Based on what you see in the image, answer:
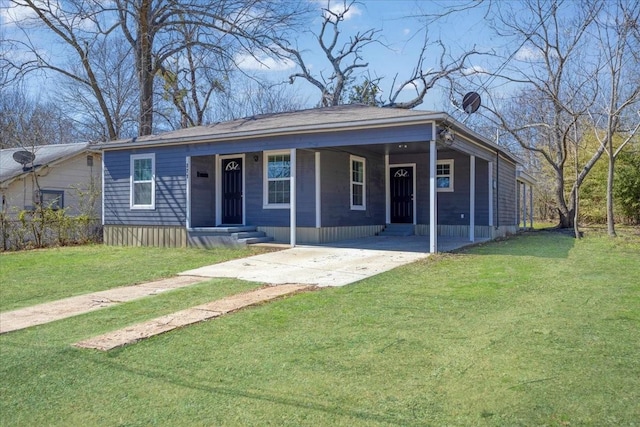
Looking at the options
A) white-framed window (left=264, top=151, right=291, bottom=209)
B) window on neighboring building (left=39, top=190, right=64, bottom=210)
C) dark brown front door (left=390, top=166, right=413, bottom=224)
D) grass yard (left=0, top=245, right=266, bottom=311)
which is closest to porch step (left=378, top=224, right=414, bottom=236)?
dark brown front door (left=390, top=166, right=413, bottom=224)

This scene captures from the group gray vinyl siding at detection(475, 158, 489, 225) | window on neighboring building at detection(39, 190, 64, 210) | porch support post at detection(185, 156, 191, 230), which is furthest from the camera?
window on neighboring building at detection(39, 190, 64, 210)

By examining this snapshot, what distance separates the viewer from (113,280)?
8211mm

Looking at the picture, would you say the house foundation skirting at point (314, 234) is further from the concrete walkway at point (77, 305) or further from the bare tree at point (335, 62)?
the bare tree at point (335, 62)

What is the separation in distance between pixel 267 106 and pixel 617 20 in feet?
78.9

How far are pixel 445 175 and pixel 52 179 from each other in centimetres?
1394

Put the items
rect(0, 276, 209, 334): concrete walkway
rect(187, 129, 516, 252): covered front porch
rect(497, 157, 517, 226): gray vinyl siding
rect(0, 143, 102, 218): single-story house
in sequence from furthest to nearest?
rect(0, 143, 102, 218): single-story house
rect(497, 157, 517, 226): gray vinyl siding
rect(187, 129, 516, 252): covered front porch
rect(0, 276, 209, 334): concrete walkway

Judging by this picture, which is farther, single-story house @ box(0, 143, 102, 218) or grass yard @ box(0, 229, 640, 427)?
single-story house @ box(0, 143, 102, 218)

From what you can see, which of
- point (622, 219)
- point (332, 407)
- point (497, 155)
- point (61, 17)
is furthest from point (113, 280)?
point (622, 219)

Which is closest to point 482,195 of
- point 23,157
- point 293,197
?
point 293,197

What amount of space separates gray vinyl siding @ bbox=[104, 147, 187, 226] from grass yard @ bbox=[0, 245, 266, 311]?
1073 mm

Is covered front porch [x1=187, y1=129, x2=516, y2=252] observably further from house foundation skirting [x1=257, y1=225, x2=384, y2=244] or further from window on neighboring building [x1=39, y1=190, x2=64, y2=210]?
window on neighboring building [x1=39, y1=190, x2=64, y2=210]

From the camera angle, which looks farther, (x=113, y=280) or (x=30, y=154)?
(x=30, y=154)

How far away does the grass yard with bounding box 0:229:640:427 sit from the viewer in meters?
3.04

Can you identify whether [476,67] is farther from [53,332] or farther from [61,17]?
[53,332]
